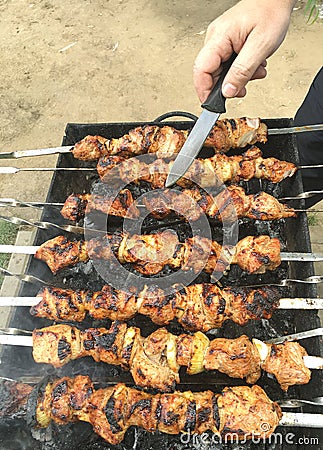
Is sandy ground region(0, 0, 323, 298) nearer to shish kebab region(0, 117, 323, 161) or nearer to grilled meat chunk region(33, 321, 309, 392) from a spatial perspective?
Answer: shish kebab region(0, 117, 323, 161)

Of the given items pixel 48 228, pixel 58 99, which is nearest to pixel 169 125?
pixel 48 228

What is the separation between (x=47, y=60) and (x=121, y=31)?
1192 mm

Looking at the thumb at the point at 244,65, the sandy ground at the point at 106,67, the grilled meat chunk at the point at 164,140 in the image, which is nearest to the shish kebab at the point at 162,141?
the grilled meat chunk at the point at 164,140

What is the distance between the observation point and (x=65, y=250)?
9.20 ft

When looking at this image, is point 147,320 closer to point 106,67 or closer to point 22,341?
point 22,341

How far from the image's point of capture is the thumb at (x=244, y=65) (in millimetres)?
2330

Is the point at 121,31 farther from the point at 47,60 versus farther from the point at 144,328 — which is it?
the point at 144,328

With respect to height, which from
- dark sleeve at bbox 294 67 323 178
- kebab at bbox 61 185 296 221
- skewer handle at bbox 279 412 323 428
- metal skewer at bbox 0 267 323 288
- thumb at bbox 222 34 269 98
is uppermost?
dark sleeve at bbox 294 67 323 178

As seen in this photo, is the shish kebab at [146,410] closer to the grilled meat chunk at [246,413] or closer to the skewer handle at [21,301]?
the grilled meat chunk at [246,413]

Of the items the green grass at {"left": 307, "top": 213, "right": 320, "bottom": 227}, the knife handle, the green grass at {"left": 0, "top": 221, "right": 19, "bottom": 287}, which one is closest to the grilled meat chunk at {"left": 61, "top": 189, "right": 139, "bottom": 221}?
the knife handle

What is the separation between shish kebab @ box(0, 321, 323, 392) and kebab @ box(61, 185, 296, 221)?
810 millimetres

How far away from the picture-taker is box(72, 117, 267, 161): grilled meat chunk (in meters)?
3.12

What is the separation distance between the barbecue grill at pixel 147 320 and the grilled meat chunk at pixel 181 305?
0.24 m

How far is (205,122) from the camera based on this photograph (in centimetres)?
242
